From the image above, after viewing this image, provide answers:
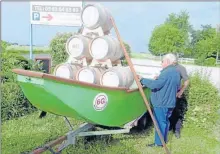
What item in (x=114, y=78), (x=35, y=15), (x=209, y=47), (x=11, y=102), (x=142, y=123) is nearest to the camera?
(x=114, y=78)

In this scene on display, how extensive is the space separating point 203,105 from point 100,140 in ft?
8.30

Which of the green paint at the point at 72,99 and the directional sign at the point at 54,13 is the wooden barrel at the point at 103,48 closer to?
the green paint at the point at 72,99

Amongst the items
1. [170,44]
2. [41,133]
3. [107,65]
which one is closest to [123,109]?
[107,65]

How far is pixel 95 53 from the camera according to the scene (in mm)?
4730

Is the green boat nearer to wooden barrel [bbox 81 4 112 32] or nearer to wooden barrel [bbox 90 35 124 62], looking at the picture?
wooden barrel [bbox 90 35 124 62]

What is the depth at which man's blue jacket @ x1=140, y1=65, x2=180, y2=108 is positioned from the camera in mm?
5195

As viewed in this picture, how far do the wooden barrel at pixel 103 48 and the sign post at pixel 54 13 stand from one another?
596 centimetres

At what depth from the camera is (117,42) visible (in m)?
4.95

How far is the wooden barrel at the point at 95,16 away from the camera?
473cm

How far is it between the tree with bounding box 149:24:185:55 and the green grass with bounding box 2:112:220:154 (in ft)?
120

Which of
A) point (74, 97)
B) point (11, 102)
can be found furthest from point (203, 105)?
point (11, 102)

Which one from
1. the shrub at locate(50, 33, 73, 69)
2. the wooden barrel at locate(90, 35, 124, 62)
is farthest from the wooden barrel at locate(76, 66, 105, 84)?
the shrub at locate(50, 33, 73, 69)

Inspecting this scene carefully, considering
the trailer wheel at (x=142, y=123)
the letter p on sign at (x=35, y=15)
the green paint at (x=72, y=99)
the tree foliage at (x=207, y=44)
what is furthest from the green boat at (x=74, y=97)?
the tree foliage at (x=207, y=44)

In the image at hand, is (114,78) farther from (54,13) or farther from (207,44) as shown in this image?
(207,44)
